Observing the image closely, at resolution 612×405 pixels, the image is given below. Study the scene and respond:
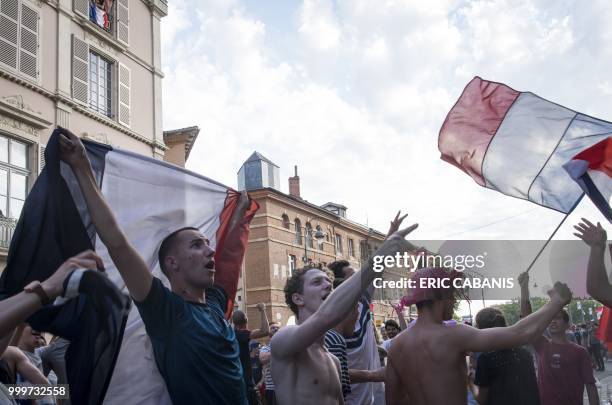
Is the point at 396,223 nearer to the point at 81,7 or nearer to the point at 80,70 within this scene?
the point at 80,70

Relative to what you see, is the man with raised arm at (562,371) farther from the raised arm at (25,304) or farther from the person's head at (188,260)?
the raised arm at (25,304)

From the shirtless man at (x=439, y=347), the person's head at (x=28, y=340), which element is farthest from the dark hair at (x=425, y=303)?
the person's head at (x=28, y=340)

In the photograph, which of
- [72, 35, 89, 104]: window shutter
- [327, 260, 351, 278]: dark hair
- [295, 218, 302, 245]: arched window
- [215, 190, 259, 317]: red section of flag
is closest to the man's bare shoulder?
[215, 190, 259, 317]: red section of flag

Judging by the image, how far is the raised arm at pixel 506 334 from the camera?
11.3ft

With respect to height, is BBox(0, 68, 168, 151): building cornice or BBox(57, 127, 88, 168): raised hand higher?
BBox(0, 68, 168, 151): building cornice

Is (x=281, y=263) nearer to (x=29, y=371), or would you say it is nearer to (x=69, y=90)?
(x=69, y=90)

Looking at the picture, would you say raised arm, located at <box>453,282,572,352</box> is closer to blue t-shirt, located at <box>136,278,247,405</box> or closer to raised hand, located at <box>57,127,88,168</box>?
blue t-shirt, located at <box>136,278,247,405</box>

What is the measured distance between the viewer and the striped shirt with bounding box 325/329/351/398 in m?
3.96

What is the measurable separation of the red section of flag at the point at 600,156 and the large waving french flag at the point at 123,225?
2.63 meters

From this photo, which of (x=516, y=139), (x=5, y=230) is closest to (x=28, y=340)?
(x=516, y=139)

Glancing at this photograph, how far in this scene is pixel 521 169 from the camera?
4.69m

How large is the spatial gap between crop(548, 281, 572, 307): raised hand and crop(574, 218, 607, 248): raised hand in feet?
1.49

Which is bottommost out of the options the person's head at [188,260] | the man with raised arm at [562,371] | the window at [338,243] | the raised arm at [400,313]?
the man with raised arm at [562,371]

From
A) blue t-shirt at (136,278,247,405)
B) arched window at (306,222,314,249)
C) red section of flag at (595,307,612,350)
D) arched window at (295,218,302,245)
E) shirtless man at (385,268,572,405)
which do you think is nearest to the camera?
blue t-shirt at (136,278,247,405)
